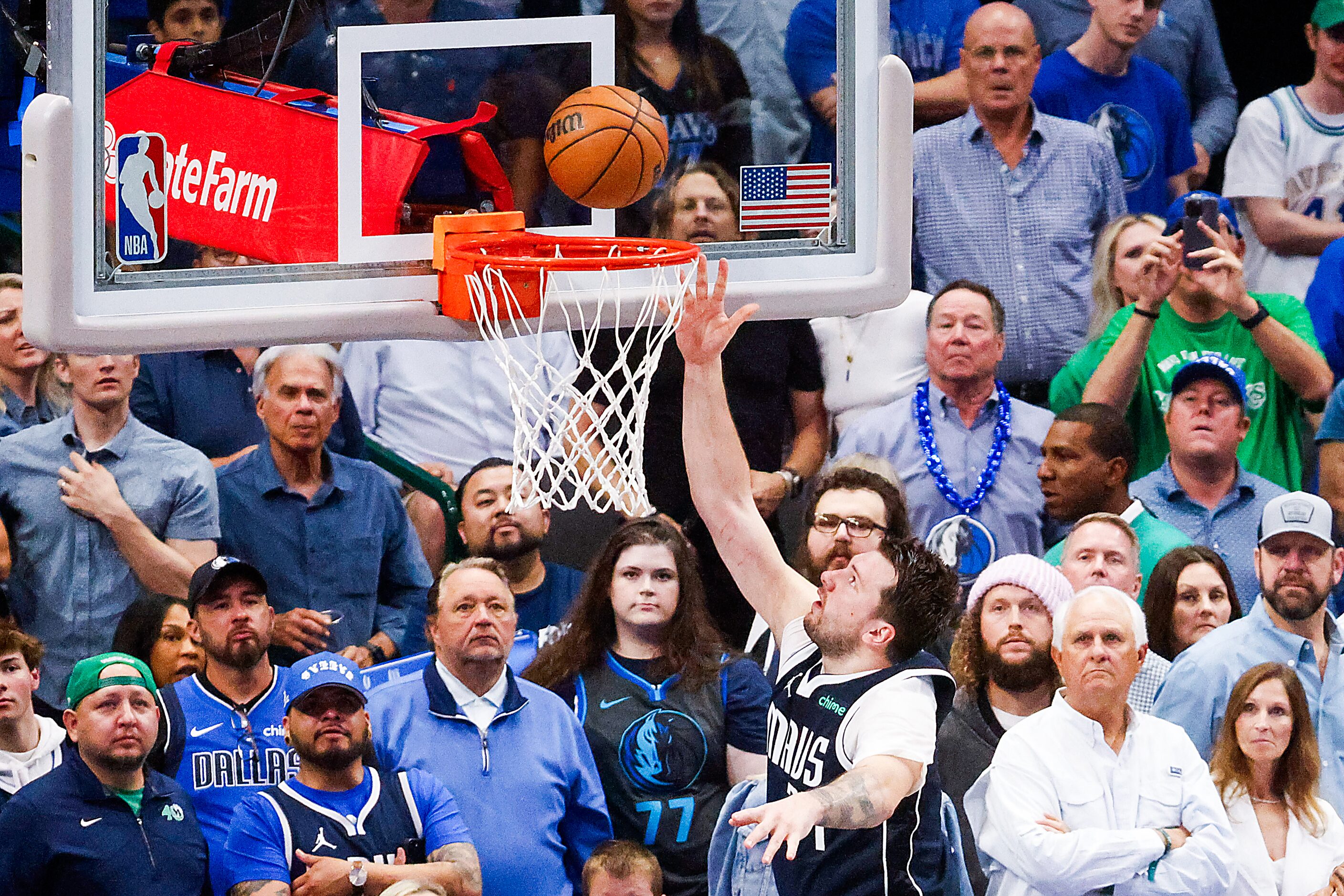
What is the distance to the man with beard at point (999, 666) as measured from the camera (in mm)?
5289

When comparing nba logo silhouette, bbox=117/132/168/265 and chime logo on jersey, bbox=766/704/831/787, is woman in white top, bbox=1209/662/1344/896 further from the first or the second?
nba logo silhouette, bbox=117/132/168/265

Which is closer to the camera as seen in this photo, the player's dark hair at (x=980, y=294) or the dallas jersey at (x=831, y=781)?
the dallas jersey at (x=831, y=781)

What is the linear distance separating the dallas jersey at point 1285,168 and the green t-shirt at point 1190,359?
0.55m

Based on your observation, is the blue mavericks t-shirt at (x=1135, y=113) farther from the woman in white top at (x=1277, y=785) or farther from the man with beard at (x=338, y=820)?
the man with beard at (x=338, y=820)

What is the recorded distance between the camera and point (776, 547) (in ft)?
15.2


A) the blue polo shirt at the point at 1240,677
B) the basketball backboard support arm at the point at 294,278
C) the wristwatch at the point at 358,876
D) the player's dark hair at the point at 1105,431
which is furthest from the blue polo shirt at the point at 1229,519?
the wristwatch at the point at 358,876

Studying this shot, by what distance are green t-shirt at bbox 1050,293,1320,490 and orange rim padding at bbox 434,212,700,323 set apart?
2594 millimetres

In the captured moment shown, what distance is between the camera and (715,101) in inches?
176

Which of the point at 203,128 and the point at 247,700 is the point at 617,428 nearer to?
the point at 247,700

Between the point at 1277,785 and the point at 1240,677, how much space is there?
0.35m

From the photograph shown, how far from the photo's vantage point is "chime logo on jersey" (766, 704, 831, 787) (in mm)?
4480

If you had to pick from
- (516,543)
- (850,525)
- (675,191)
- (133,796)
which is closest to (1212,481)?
(850,525)

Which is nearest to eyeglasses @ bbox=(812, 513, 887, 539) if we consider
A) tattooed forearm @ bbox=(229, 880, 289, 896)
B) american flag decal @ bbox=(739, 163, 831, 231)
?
american flag decal @ bbox=(739, 163, 831, 231)

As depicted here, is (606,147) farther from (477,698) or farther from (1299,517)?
(1299,517)
